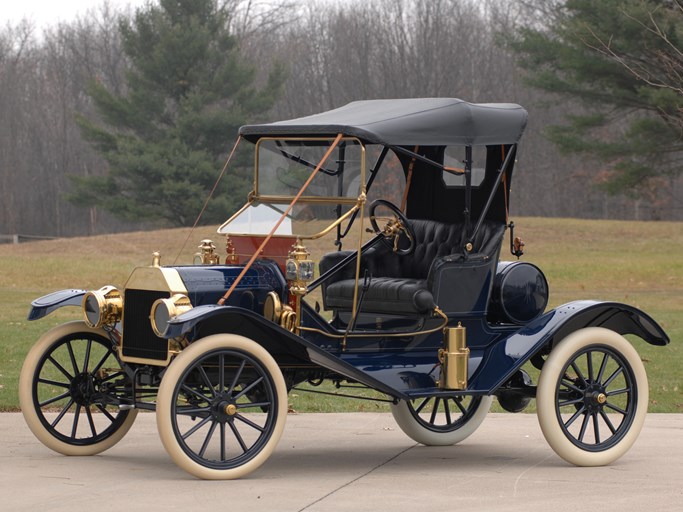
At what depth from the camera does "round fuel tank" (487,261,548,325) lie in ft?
27.5

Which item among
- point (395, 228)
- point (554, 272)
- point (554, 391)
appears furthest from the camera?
point (554, 272)

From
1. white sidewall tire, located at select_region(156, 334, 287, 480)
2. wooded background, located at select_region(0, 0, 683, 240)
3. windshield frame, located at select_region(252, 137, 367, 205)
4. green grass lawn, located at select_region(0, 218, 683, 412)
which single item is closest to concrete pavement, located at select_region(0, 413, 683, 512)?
white sidewall tire, located at select_region(156, 334, 287, 480)

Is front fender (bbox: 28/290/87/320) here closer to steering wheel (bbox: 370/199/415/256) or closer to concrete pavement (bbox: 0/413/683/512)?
concrete pavement (bbox: 0/413/683/512)

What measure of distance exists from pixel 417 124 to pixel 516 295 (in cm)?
131

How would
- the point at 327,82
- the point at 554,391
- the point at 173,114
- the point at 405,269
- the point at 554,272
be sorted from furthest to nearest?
1. the point at 327,82
2. the point at 173,114
3. the point at 554,272
4. the point at 405,269
5. the point at 554,391

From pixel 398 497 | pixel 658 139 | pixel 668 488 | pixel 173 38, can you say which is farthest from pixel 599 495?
pixel 173 38

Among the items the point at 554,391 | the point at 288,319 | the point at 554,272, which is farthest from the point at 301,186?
the point at 554,272

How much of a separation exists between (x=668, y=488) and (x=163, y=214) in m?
38.7

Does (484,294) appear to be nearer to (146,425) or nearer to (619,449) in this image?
(619,449)

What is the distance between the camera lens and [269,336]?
24.7ft

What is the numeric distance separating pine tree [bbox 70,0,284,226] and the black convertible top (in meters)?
33.9

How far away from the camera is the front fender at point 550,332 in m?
7.98

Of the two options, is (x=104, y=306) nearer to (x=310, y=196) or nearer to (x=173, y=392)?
(x=173, y=392)

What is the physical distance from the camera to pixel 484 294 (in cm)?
823
